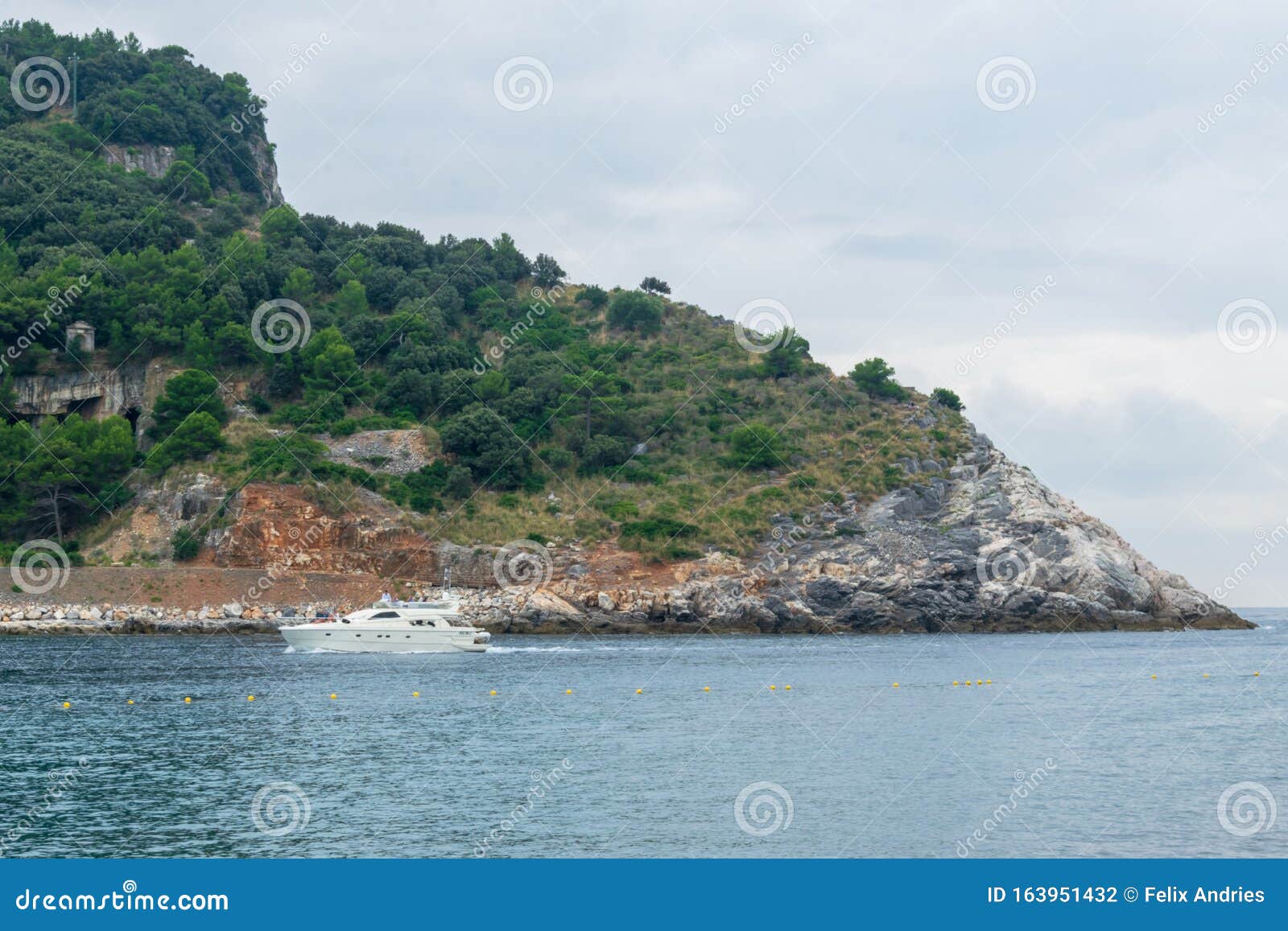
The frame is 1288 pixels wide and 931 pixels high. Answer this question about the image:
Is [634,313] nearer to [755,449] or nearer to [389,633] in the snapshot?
[755,449]

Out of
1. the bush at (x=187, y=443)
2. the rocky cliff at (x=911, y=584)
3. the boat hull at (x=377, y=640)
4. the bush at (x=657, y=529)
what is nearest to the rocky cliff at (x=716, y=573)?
the rocky cliff at (x=911, y=584)

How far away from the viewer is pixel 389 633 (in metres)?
55.5

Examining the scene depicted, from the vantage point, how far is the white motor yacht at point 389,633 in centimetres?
5506

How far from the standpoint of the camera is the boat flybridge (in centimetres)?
5506

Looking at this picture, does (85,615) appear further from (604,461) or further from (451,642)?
(604,461)

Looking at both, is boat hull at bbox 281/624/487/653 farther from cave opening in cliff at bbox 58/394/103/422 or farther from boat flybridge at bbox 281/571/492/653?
cave opening in cliff at bbox 58/394/103/422

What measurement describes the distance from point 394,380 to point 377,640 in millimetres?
35263

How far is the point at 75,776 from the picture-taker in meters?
26.3

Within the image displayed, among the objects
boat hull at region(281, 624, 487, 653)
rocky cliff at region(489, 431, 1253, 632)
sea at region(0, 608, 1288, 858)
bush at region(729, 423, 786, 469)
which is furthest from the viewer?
bush at region(729, 423, 786, 469)

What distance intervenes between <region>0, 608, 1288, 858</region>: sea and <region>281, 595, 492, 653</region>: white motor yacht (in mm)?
2366

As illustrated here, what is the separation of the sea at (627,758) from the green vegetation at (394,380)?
24.3 m

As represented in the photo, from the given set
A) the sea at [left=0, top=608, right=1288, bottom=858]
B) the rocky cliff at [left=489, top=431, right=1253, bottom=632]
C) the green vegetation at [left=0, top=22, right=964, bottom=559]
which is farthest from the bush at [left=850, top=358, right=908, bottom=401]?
the sea at [left=0, top=608, right=1288, bottom=858]

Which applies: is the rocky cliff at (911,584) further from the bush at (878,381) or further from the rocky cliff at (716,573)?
the bush at (878,381)

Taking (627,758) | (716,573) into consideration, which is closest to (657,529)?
(716,573)
